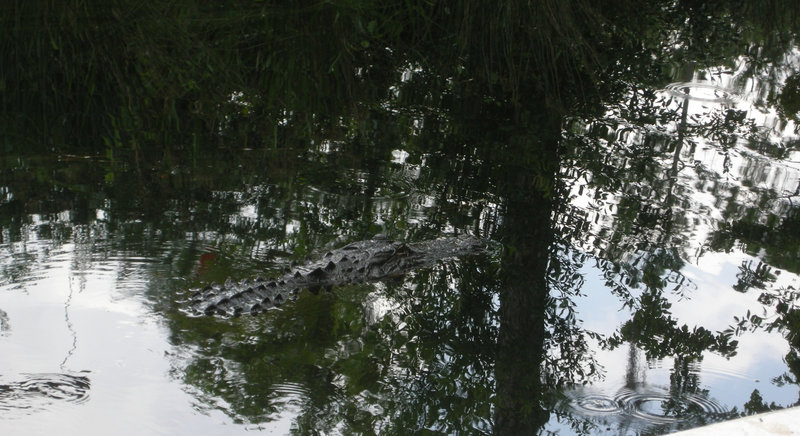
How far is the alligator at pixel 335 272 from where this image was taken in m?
4.03

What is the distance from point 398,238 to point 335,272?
773mm

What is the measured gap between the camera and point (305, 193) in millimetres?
5566

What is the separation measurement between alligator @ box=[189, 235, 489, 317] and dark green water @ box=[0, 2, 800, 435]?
0.07 meters

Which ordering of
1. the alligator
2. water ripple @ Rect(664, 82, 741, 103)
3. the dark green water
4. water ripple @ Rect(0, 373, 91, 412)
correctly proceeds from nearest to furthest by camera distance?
water ripple @ Rect(0, 373, 91, 412) < the dark green water < the alligator < water ripple @ Rect(664, 82, 741, 103)

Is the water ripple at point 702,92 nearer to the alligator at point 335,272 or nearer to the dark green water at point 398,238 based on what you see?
the dark green water at point 398,238

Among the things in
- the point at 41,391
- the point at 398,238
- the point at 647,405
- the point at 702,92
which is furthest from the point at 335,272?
the point at 702,92

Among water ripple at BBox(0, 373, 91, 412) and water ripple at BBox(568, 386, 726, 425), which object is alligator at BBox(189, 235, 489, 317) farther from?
water ripple at BBox(568, 386, 726, 425)

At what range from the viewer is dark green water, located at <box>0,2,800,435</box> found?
333 cm

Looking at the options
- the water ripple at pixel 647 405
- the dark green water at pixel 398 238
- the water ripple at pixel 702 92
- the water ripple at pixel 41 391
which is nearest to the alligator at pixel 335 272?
the dark green water at pixel 398 238

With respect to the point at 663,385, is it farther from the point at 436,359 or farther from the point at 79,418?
the point at 79,418

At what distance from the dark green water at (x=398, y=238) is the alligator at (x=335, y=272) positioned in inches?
2.8

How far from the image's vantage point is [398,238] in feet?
16.8

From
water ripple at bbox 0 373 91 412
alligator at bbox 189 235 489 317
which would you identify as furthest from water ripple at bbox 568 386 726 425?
water ripple at bbox 0 373 91 412

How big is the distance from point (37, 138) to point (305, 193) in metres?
2.22
